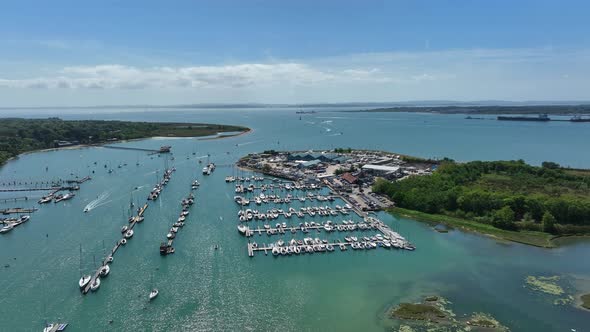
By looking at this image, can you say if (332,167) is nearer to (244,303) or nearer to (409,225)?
(409,225)

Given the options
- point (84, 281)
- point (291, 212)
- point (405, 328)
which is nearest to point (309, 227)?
point (291, 212)

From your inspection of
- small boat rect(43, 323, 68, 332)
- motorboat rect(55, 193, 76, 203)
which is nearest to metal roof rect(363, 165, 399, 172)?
motorboat rect(55, 193, 76, 203)

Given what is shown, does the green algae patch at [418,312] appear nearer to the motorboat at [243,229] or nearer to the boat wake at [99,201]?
the motorboat at [243,229]

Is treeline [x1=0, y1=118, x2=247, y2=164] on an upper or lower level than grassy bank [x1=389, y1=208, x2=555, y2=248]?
upper

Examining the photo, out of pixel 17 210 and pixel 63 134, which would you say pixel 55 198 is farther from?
pixel 63 134

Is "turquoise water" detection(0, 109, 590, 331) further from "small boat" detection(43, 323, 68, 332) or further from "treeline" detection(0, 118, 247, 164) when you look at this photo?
"treeline" detection(0, 118, 247, 164)

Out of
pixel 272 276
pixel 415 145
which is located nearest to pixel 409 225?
pixel 272 276

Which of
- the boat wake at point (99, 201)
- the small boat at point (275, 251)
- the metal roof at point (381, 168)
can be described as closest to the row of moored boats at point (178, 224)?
the small boat at point (275, 251)
